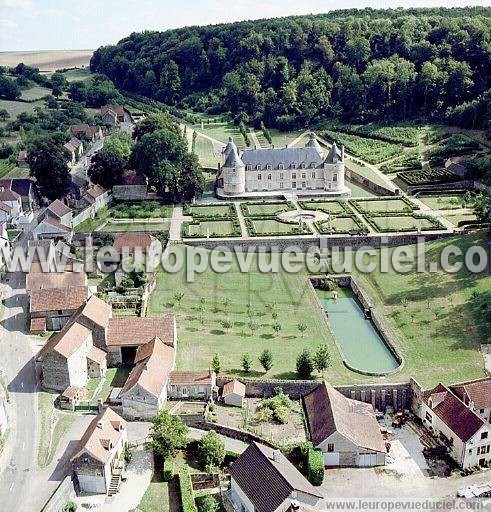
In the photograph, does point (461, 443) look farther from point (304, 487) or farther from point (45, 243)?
point (45, 243)

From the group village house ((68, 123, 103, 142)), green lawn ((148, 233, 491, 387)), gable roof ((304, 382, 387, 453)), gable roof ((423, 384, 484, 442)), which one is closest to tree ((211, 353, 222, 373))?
green lawn ((148, 233, 491, 387))

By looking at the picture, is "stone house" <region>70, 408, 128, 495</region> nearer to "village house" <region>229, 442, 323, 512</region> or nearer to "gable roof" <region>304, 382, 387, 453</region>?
"village house" <region>229, 442, 323, 512</region>

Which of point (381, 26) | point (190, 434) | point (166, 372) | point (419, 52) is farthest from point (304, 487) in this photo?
point (381, 26)

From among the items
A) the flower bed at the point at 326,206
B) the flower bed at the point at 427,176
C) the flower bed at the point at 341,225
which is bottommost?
the flower bed at the point at 341,225

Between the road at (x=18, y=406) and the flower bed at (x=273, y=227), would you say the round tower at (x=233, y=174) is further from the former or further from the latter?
the road at (x=18, y=406)

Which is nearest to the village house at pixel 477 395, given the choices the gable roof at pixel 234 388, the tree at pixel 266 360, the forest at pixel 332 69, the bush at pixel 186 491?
the tree at pixel 266 360
